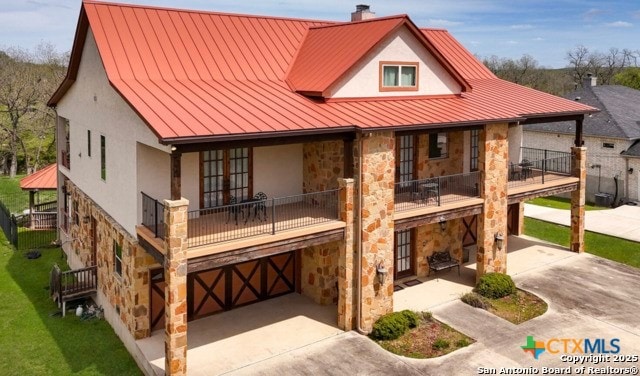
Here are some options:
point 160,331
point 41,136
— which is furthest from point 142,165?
point 41,136

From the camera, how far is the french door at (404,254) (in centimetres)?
2150

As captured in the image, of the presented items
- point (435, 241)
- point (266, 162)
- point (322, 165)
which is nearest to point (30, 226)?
Answer: point (266, 162)

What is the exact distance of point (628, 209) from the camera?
33.9 m

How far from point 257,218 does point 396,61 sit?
26.5ft

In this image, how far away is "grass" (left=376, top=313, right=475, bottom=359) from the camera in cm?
1586

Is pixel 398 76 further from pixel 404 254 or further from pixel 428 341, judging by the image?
pixel 428 341

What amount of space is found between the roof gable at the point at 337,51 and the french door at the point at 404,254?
667cm

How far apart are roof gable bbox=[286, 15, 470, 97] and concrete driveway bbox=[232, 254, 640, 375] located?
8454mm

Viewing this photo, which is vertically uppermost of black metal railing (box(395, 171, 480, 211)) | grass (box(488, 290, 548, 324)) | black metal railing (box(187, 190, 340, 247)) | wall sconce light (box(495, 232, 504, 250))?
black metal railing (box(395, 171, 480, 211))

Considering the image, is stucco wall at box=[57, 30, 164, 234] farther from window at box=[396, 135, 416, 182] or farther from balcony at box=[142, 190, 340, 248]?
window at box=[396, 135, 416, 182]

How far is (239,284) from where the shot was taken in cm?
1873

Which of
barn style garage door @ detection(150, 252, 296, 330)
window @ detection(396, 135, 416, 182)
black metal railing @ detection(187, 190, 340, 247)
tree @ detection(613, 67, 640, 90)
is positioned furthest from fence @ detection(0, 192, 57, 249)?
tree @ detection(613, 67, 640, 90)

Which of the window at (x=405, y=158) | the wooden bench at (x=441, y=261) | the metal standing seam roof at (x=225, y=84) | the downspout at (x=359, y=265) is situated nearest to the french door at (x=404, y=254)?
the wooden bench at (x=441, y=261)

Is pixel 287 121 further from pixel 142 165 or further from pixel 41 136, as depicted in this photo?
pixel 41 136
